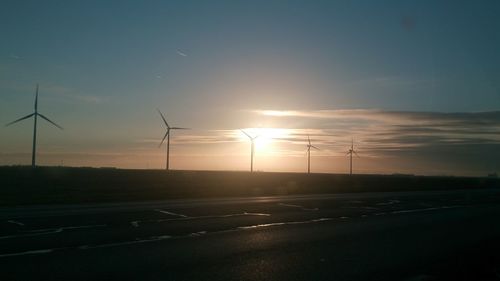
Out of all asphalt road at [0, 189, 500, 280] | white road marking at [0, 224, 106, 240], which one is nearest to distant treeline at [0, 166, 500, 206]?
asphalt road at [0, 189, 500, 280]

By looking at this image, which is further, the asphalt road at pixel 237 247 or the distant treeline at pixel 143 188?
the distant treeline at pixel 143 188

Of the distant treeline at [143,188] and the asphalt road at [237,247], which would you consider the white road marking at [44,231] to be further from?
the distant treeline at [143,188]

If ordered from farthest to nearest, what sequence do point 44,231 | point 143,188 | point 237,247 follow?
point 143,188
point 44,231
point 237,247

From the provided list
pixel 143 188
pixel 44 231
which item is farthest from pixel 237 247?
pixel 143 188

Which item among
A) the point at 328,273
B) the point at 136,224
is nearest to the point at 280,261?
the point at 328,273

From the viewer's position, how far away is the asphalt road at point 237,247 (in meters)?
11.4

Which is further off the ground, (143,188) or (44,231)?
(143,188)

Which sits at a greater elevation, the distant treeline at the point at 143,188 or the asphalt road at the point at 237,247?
the distant treeline at the point at 143,188

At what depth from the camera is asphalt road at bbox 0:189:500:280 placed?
11391mm

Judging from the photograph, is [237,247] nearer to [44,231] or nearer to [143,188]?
[44,231]

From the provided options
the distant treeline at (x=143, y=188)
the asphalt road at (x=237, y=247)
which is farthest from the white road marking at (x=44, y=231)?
the distant treeline at (x=143, y=188)

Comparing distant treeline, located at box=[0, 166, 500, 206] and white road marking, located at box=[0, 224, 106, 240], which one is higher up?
distant treeline, located at box=[0, 166, 500, 206]

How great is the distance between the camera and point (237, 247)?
1470 centimetres

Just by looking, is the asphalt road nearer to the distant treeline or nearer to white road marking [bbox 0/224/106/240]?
white road marking [bbox 0/224/106/240]
